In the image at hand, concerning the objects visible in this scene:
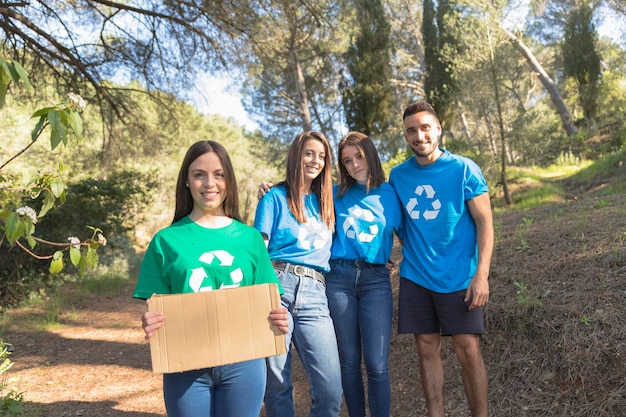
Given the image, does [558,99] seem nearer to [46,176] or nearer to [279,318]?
[279,318]

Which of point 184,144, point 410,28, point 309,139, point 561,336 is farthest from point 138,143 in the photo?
point 410,28

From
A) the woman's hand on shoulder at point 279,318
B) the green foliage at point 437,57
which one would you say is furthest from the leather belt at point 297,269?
the green foliage at point 437,57

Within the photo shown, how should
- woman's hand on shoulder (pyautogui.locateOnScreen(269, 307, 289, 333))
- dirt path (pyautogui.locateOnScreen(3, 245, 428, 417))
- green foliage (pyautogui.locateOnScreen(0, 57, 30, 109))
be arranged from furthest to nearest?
1. dirt path (pyautogui.locateOnScreen(3, 245, 428, 417))
2. woman's hand on shoulder (pyautogui.locateOnScreen(269, 307, 289, 333))
3. green foliage (pyautogui.locateOnScreen(0, 57, 30, 109))

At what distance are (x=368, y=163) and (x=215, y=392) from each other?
5.14 ft

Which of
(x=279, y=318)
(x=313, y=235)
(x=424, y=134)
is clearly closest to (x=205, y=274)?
(x=279, y=318)

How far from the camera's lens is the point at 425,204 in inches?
112

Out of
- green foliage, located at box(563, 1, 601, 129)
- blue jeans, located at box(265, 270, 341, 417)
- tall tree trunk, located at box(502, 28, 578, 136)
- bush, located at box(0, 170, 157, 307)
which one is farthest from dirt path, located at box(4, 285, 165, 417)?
green foliage, located at box(563, 1, 601, 129)

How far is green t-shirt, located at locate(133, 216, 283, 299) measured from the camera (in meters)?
1.93

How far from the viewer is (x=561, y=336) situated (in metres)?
3.22

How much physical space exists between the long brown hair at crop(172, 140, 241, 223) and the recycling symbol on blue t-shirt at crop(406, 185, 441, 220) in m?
1.15

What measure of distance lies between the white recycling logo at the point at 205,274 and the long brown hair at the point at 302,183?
2.43 feet

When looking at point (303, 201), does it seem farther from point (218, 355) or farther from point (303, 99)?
point (303, 99)

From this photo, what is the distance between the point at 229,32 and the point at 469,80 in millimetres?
6525

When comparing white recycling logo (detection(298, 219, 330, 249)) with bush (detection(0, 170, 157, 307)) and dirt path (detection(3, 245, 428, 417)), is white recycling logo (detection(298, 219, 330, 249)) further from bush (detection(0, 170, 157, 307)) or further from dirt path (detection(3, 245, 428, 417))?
bush (detection(0, 170, 157, 307))
